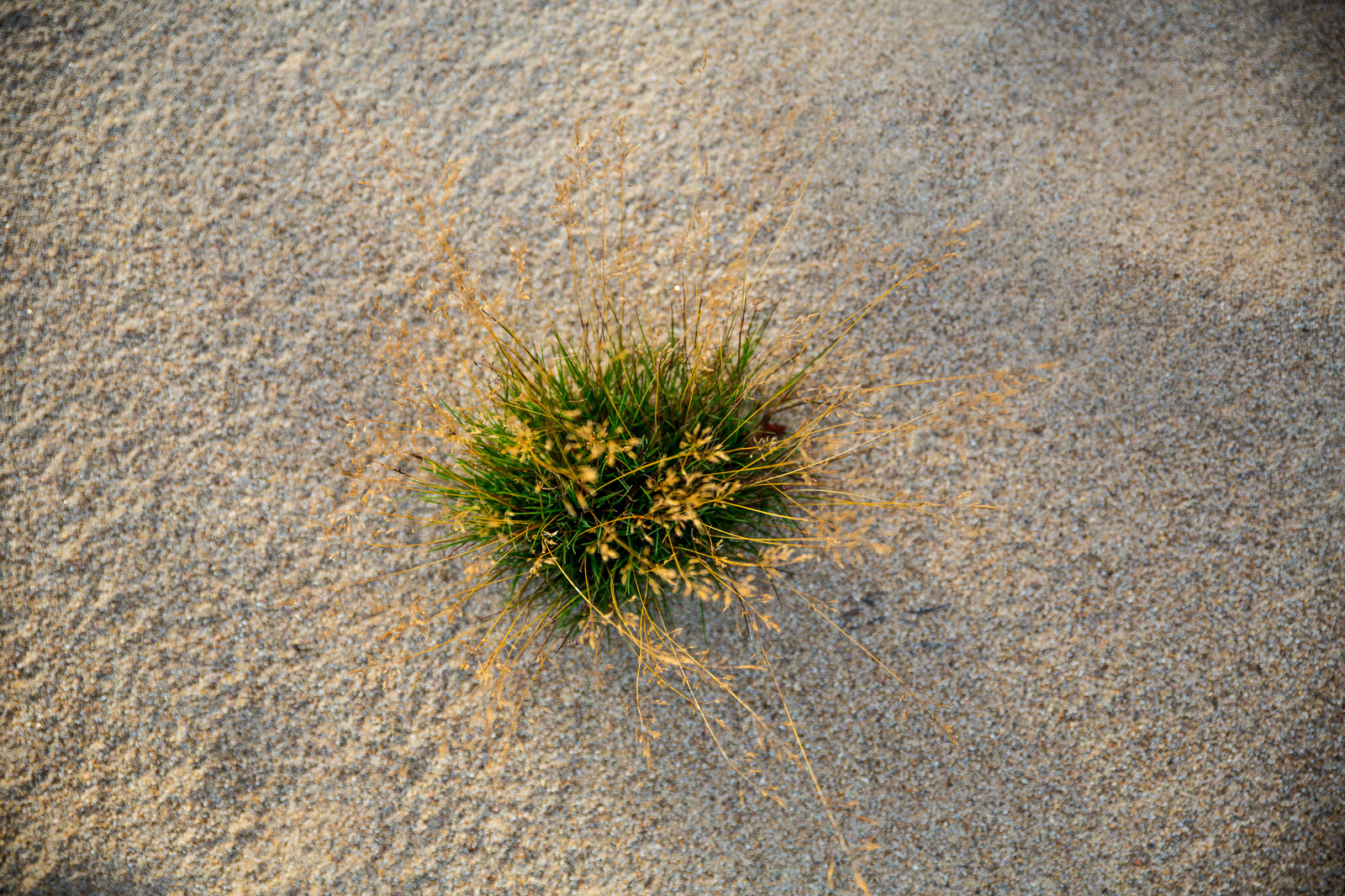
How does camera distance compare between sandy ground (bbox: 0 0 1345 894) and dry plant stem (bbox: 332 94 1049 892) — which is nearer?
dry plant stem (bbox: 332 94 1049 892)

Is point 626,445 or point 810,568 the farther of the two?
point 810,568

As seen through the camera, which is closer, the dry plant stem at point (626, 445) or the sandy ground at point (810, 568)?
the dry plant stem at point (626, 445)

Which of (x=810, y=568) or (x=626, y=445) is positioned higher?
(x=626, y=445)

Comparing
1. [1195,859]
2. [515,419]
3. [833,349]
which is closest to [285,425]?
[515,419]
